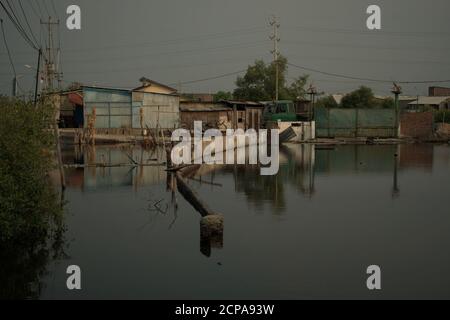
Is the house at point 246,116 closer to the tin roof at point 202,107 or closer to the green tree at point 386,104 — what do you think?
the tin roof at point 202,107

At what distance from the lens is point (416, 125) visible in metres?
46.0

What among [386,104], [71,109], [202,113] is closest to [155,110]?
[202,113]

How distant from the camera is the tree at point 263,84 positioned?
2488 inches

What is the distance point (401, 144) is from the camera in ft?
139

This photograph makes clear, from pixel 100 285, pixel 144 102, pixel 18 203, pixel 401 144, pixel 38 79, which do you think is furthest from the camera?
pixel 401 144

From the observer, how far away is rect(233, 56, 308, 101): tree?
63.2 m

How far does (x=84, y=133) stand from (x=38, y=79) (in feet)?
21.7

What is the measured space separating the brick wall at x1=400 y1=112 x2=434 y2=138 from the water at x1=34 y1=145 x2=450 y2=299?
26.4 metres

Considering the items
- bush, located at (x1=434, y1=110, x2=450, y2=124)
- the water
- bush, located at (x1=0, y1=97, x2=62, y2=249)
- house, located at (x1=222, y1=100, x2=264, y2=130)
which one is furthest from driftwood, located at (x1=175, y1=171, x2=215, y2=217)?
bush, located at (x1=434, y1=110, x2=450, y2=124)

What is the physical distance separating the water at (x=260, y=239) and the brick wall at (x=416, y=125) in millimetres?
26411
